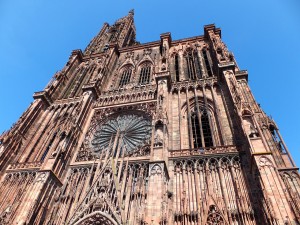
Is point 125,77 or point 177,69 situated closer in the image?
point 177,69

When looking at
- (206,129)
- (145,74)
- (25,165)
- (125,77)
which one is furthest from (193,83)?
(25,165)

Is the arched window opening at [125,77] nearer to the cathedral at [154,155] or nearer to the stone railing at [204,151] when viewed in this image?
the cathedral at [154,155]

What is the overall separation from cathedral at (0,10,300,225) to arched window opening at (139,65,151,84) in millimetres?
140

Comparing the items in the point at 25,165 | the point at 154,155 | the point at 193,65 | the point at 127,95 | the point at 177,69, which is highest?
the point at 193,65

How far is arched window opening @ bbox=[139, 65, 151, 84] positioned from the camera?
2251 cm

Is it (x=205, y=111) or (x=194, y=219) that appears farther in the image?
(x=205, y=111)

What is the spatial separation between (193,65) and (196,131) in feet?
27.5

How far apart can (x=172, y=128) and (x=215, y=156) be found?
3797 mm

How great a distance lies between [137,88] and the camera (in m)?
20.6

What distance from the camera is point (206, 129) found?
1588 cm

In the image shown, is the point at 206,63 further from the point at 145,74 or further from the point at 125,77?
the point at 125,77

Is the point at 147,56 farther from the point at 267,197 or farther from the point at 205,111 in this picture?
the point at 267,197

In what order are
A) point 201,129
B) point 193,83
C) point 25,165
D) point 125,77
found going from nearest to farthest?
1. point 201,129
2. point 25,165
3. point 193,83
4. point 125,77

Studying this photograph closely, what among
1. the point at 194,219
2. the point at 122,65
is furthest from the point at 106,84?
the point at 194,219
